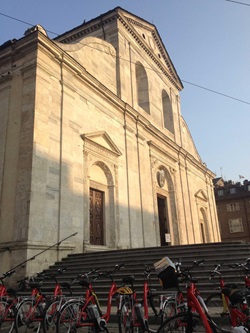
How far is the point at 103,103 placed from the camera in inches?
597

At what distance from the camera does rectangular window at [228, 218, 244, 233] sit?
39.3 meters

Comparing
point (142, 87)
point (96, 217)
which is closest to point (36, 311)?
point (96, 217)

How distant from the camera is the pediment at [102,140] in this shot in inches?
527

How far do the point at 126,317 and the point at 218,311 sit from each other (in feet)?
6.13

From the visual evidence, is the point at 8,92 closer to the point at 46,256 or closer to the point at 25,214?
the point at 25,214

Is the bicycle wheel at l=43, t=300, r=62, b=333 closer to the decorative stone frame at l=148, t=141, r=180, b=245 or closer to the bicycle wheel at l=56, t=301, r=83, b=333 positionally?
the bicycle wheel at l=56, t=301, r=83, b=333

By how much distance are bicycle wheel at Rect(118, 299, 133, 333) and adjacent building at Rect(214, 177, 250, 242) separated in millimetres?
36757

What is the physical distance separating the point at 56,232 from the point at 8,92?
594 cm

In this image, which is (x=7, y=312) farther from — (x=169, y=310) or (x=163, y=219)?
(x=163, y=219)

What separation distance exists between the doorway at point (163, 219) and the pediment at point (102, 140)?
19.3 feet

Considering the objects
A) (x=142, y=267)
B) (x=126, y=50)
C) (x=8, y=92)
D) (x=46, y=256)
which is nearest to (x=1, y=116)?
(x=8, y=92)

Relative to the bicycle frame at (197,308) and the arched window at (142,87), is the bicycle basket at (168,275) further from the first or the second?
the arched window at (142,87)

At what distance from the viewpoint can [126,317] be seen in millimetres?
4875

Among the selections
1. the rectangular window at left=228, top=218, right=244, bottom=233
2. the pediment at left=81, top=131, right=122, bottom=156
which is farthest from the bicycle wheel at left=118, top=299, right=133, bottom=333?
the rectangular window at left=228, top=218, right=244, bottom=233
